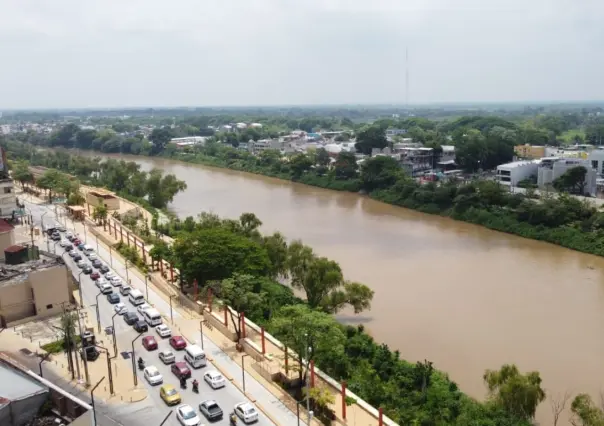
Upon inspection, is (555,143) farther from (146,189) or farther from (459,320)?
(459,320)

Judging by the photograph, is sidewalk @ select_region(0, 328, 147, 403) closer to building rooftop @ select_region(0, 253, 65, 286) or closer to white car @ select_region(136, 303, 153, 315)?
building rooftop @ select_region(0, 253, 65, 286)

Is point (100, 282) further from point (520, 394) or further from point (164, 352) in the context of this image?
point (520, 394)

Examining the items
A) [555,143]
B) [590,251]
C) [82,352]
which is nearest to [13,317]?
[82,352]

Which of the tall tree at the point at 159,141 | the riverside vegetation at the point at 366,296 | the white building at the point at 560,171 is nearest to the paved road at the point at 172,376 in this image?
the riverside vegetation at the point at 366,296

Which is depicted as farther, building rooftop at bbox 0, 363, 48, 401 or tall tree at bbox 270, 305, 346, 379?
tall tree at bbox 270, 305, 346, 379

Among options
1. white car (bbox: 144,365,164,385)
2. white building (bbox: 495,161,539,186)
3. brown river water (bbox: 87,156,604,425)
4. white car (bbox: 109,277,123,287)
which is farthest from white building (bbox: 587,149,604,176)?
white car (bbox: 144,365,164,385)

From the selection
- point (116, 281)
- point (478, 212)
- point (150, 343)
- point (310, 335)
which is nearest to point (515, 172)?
point (478, 212)
